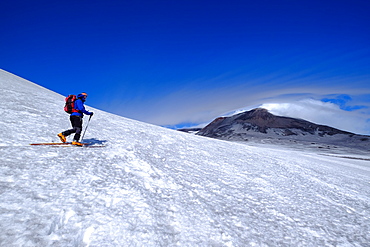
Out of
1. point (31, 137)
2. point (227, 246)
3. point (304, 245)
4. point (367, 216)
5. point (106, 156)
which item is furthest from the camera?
point (31, 137)

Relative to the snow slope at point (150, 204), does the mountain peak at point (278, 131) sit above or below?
above

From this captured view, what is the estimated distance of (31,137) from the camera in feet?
24.0

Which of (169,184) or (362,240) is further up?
(169,184)

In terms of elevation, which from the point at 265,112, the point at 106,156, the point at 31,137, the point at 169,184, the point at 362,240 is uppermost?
the point at 265,112

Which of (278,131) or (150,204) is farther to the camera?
(278,131)

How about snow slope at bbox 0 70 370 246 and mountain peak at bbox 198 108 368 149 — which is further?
mountain peak at bbox 198 108 368 149

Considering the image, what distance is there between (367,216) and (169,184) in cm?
531

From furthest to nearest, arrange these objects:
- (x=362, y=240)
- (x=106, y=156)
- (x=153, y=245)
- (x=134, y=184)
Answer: (x=106, y=156) → (x=134, y=184) → (x=362, y=240) → (x=153, y=245)

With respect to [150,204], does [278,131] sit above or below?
above

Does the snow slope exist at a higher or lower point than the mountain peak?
lower

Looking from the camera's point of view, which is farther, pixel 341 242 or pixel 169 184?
pixel 169 184

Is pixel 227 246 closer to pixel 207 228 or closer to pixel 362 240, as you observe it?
pixel 207 228

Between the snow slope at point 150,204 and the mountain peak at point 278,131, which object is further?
the mountain peak at point 278,131

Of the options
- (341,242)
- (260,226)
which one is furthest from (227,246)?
(341,242)
